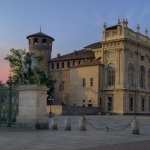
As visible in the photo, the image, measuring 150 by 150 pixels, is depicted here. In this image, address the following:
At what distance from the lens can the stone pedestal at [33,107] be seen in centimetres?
2495

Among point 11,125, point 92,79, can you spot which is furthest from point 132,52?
point 11,125

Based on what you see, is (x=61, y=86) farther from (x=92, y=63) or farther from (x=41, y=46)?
(x=41, y=46)

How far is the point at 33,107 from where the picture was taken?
25.0 metres

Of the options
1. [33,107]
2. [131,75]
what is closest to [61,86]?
[131,75]

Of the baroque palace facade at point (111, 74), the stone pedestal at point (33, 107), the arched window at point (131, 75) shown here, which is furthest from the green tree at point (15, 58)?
the stone pedestal at point (33, 107)

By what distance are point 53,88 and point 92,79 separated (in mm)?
9806

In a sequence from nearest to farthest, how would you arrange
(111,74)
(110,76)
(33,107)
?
(33,107), (110,76), (111,74)

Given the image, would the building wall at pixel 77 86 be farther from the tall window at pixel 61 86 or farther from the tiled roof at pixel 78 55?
the tiled roof at pixel 78 55

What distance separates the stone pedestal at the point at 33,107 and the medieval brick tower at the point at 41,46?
6471cm

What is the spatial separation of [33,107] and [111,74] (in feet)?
182

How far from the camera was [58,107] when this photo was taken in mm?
69812

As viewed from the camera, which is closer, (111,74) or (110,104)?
(110,104)

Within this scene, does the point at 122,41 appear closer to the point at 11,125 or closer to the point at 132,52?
the point at 132,52

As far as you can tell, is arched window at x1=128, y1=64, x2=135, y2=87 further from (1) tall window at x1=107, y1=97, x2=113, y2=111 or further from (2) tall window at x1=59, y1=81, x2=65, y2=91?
(2) tall window at x1=59, y1=81, x2=65, y2=91
